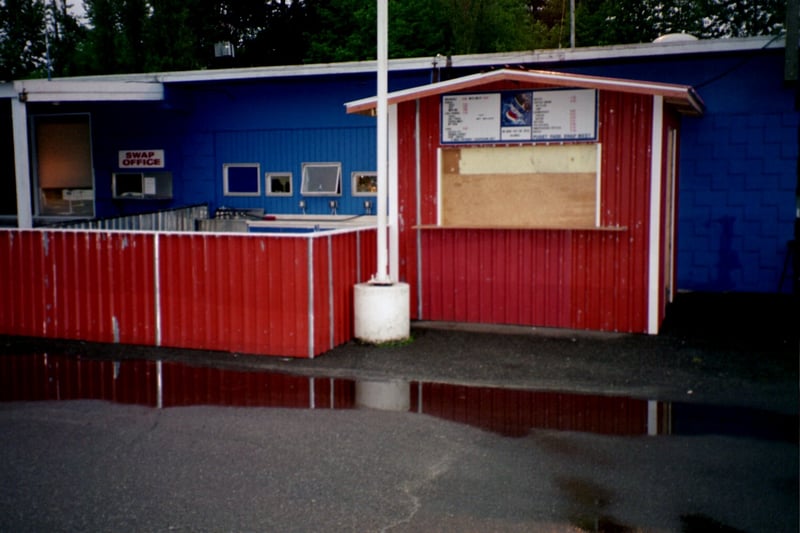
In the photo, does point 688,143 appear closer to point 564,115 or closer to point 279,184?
point 564,115

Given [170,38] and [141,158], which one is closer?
[141,158]

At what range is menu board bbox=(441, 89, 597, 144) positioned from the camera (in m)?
10.9

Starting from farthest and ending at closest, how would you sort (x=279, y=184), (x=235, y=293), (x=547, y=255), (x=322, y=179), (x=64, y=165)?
1. (x=64, y=165)
2. (x=279, y=184)
3. (x=322, y=179)
4. (x=547, y=255)
5. (x=235, y=293)

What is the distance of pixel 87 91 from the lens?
14.4m

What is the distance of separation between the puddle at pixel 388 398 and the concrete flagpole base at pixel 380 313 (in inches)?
64.2

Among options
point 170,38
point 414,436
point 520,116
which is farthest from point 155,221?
point 170,38

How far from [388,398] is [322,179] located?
879cm

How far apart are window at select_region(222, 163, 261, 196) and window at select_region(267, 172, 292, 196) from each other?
9.2 inches

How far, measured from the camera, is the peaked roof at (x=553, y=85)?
10219 mm

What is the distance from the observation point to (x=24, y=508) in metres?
5.30

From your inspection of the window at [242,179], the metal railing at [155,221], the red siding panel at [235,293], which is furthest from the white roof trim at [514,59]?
the red siding panel at [235,293]

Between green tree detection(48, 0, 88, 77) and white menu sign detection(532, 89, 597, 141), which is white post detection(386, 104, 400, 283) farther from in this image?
green tree detection(48, 0, 88, 77)

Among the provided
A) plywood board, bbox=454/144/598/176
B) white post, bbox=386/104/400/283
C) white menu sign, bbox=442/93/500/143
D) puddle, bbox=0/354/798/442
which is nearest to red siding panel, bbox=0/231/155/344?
puddle, bbox=0/354/798/442

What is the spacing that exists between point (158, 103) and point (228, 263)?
7.55m
